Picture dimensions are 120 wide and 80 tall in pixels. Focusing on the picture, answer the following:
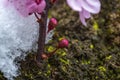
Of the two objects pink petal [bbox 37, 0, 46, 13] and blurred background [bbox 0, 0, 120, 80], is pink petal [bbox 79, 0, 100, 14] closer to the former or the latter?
pink petal [bbox 37, 0, 46, 13]

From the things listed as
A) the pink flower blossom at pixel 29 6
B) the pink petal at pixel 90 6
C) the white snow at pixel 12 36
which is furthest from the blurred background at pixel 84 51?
the pink petal at pixel 90 6

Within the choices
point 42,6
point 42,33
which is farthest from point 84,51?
point 42,6

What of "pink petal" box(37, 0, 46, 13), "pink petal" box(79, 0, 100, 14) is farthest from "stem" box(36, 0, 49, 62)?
"pink petal" box(79, 0, 100, 14)

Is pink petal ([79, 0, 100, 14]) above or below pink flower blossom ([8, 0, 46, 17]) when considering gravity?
below

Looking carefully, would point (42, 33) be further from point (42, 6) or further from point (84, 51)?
point (84, 51)

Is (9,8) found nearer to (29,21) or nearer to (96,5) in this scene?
(29,21)

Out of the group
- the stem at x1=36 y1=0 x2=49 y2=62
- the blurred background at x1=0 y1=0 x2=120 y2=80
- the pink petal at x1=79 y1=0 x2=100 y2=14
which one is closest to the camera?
the pink petal at x1=79 y1=0 x2=100 y2=14

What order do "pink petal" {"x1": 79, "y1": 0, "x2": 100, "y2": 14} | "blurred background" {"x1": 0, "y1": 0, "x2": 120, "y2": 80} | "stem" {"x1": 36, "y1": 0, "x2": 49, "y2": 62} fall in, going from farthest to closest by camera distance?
"blurred background" {"x1": 0, "y1": 0, "x2": 120, "y2": 80} → "stem" {"x1": 36, "y1": 0, "x2": 49, "y2": 62} → "pink petal" {"x1": 79, "y1": 0, "x2": 100, "y2": 14}
